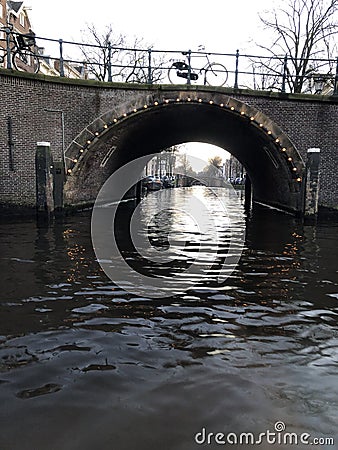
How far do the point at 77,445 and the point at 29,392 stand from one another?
0.85 m

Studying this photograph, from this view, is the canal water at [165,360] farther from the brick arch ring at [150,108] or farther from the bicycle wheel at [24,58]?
the bicycle wheel at [24,58]

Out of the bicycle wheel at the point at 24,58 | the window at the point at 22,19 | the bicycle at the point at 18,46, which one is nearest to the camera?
the bicycle at the point at 18,46

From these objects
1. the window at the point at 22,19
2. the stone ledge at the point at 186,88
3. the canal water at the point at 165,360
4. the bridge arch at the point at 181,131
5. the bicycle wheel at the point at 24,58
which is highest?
the window at the point at 22,19

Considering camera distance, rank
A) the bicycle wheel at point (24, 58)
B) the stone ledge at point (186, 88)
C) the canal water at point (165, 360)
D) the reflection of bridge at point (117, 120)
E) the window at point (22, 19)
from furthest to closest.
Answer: the window at point (22, 19) → the stone ledge at point (186, 88) → the reflection of bridge at point (117, 120) → the bicycle wheel at point (24, 58) → the canal water at point (165, 360)

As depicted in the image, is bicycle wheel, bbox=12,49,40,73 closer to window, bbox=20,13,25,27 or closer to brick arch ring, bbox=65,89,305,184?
brick arch ring, bbox=65,89,305,184

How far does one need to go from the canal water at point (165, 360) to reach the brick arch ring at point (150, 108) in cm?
927

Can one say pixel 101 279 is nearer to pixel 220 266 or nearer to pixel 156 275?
pixel 156 275

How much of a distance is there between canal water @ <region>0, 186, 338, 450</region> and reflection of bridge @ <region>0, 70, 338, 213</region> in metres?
8.97

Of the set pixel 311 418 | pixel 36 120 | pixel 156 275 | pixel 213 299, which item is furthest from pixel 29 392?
pixel 36 120

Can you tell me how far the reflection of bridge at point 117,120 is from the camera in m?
15.4

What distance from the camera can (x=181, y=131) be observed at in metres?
23.3

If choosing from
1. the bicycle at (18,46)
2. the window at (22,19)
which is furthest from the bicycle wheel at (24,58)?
the window at (22,19)

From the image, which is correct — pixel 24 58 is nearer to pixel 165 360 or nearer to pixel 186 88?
pixel 186 88

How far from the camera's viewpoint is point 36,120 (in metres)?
15.6
